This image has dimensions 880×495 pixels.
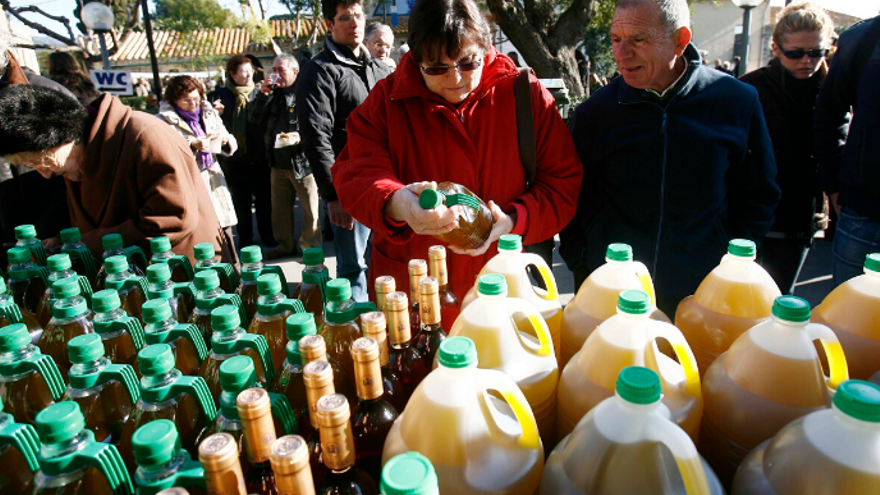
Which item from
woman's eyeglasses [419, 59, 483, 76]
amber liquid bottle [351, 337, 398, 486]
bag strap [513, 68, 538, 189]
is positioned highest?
woman's eyeglasses [419, 59, 483, 76]

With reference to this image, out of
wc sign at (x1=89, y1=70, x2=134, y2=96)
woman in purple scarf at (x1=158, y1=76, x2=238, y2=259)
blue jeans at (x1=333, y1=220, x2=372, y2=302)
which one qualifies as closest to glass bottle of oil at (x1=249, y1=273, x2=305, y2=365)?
blue jeans at (x1=333, y1=220, x2=372, y2=302)

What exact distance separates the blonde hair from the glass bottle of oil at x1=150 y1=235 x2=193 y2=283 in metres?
3.27

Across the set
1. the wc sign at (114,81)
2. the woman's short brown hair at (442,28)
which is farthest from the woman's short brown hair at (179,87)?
the woman's short brown hair at (442,28)

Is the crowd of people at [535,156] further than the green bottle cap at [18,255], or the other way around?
the green bottle cap at [18,255]

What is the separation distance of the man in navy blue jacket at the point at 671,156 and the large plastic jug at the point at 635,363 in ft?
3.97

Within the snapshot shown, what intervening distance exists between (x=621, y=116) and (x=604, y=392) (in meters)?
1.41

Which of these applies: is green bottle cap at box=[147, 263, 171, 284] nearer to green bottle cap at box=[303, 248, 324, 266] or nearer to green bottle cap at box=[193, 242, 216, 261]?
green bottle cap at box=[193, 242, 216, 261]

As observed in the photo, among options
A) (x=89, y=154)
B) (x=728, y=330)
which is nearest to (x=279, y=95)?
(x=89, y=154)

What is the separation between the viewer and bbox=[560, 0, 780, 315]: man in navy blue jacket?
188 cm

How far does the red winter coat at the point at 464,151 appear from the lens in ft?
6.00

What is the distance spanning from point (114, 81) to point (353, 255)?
5.30 meters

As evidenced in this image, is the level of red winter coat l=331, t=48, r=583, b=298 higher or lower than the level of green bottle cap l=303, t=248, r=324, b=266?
higher

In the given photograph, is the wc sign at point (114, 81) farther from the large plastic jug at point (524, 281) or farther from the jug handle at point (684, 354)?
the jug handle at point (684, 354)

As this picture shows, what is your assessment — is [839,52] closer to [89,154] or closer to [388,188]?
[388,188]
